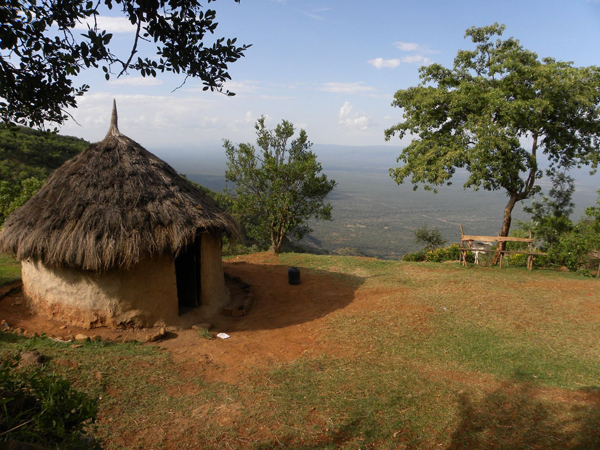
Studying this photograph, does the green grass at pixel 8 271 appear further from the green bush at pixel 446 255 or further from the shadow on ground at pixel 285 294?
the green bush at pixel 446 255

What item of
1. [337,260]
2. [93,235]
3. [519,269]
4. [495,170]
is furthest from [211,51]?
[519,269]

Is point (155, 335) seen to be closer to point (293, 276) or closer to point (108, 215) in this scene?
point (108, 215)

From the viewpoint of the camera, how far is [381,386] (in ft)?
17.8

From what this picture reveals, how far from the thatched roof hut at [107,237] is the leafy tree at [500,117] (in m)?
8.46

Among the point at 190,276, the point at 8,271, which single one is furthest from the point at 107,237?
the point at 8,271

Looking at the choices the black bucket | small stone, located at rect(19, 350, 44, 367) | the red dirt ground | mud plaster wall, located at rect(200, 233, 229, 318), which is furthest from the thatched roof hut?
the black bucket

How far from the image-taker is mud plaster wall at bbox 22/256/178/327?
693 cm

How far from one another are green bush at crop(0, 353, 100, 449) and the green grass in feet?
24.4

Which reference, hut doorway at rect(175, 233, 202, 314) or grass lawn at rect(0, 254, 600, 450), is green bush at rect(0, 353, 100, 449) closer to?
grass lawn at rect(0, 254, 600, 450)

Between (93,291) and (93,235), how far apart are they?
1018mm

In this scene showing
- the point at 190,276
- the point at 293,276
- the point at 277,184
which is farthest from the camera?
the point at 277,184

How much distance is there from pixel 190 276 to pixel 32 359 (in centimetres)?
359

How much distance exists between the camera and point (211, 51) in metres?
3.66

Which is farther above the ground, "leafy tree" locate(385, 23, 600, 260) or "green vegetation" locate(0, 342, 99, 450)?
"leafy tree" locate(385, 23, 600, 260)
